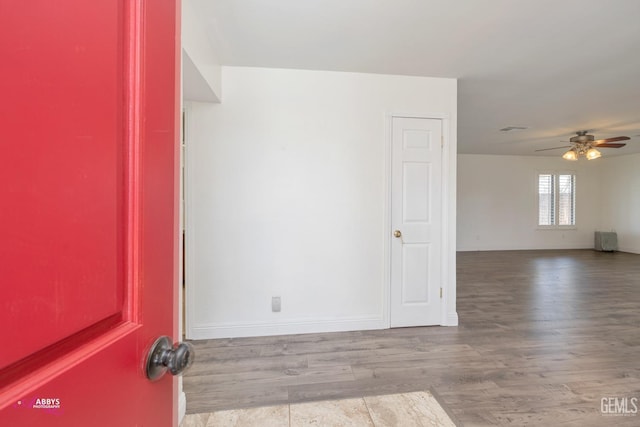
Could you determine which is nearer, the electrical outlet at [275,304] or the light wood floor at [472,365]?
the light wood floor at [472,365]

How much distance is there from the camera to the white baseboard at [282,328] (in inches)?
106

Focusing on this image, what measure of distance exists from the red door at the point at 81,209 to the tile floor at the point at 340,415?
1.36 m

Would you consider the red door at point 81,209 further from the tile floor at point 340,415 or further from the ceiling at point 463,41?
the ceiling at point 463,41

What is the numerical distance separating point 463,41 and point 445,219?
1.60m

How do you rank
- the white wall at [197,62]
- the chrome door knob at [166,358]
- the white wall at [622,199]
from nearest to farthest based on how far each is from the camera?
1. the chrome door knob at [166,358]
2. the white wall at [197,62]
3. the white wall at [622,199]

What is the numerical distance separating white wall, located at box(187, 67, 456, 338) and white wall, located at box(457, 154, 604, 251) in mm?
5218

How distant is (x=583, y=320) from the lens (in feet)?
10.3

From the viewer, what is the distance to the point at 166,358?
58 cm

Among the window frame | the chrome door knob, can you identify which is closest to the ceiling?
the chrome door knob

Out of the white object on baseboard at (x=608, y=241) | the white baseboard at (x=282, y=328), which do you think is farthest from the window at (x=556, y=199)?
the white baseboard at (x=282, y=328)

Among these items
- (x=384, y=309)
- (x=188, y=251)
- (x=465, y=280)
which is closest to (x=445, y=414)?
(x=384, y=309)

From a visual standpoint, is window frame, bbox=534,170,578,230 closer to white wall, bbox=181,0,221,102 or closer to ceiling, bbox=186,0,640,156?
ceiling, bbox=186,0,640,156

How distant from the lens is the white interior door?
2879mm

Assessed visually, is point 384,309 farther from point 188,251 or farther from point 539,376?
point 188,251
